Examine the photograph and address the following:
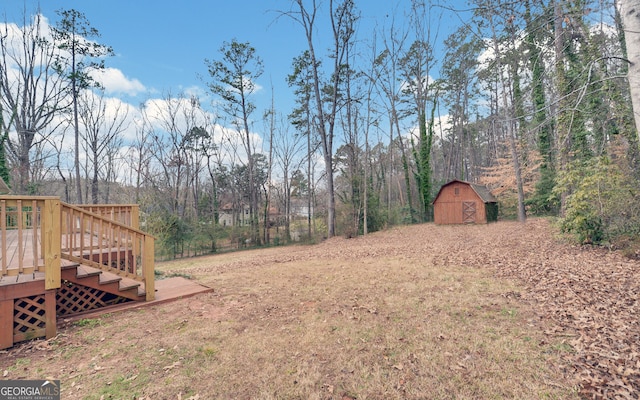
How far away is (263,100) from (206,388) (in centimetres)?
2032

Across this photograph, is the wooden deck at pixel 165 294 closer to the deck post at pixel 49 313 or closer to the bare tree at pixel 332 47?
the deck post at pixel 49 313

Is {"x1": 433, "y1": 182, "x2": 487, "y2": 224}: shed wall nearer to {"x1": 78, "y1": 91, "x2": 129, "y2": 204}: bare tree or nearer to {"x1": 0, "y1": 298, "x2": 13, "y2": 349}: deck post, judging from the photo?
{"x1": 0, "y1": 298, "x2": 13, "y2": 349}: deck post

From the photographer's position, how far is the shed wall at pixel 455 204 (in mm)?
15602

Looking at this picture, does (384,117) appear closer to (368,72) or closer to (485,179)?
(368,72)

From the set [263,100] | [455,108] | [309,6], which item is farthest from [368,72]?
[455,108]

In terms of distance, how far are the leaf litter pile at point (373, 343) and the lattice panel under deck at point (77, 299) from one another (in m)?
0.50

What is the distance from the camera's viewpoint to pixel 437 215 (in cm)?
1714

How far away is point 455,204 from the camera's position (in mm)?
16359

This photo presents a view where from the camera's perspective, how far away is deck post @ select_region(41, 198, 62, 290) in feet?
10.5

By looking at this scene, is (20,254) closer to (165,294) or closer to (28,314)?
(28,314)

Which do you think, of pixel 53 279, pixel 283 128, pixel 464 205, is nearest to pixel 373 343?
pixel 53 279

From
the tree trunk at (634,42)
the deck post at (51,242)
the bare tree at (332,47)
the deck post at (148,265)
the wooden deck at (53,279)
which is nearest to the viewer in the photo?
the tree trunk at (634,42)

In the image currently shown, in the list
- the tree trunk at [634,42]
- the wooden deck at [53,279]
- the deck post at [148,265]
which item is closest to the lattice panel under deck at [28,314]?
the wooden deck at [53,279]

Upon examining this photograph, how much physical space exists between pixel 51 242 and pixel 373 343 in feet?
13.6
